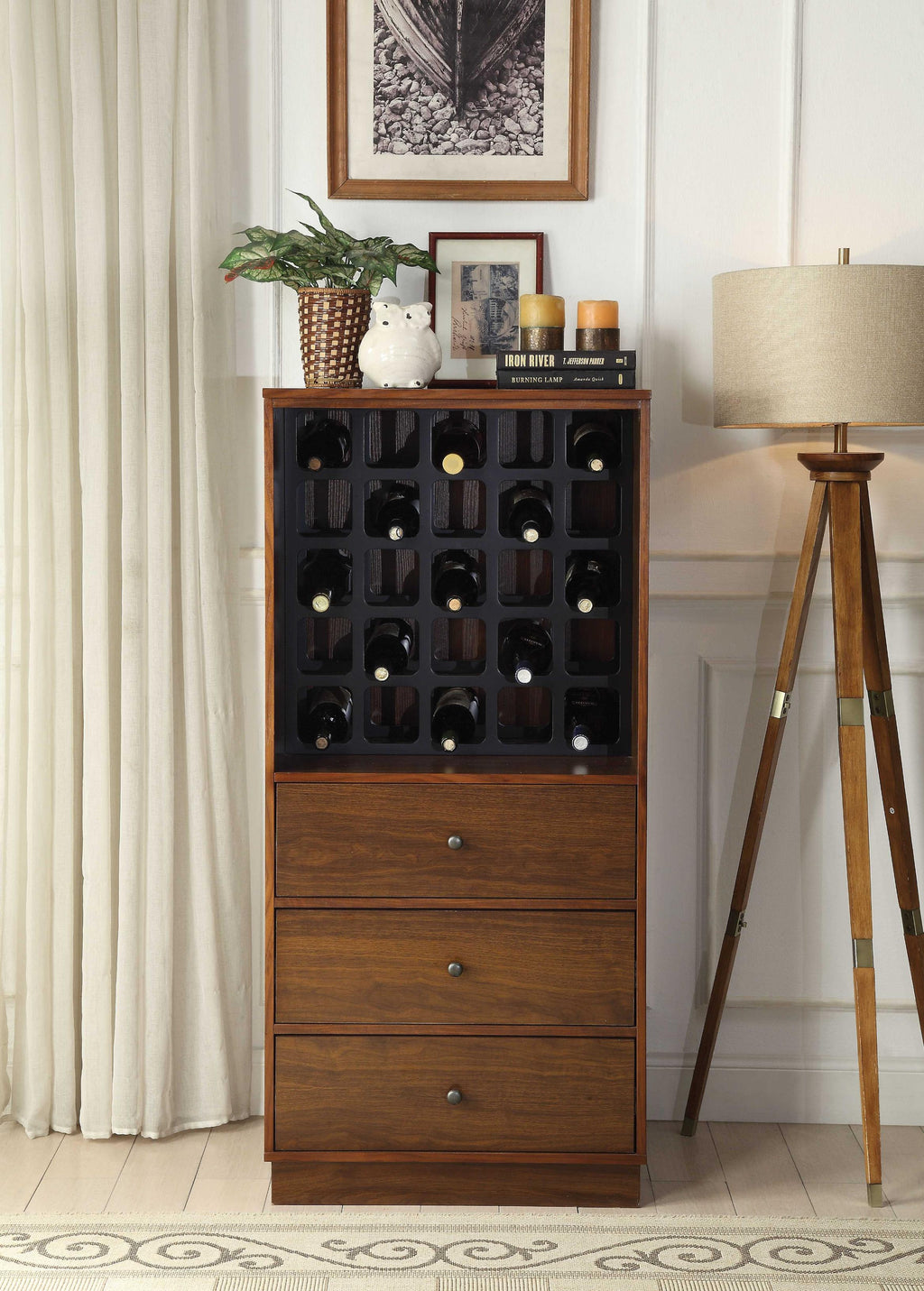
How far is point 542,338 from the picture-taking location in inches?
91.0

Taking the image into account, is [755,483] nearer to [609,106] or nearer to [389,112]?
[609,106]

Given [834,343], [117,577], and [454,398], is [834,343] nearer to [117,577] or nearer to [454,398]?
[454,398]

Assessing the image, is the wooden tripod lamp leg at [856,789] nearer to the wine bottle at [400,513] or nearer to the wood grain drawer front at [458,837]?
the wood grain drawer front at [458,837]

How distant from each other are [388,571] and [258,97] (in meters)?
1.08

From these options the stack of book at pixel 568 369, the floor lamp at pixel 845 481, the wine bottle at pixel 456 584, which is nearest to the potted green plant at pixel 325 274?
the stack of book at pixel 568 369

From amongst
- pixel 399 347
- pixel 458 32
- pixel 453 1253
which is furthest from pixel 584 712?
pixel 458 32

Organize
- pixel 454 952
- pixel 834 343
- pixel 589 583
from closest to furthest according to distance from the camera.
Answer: pixel 834 343
pixel 454 952
pixel 589 583

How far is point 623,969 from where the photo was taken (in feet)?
7.51

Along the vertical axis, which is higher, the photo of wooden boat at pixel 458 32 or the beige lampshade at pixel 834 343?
the photo of wooden boat at pixel 458 32

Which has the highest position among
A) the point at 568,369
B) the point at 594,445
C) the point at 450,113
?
the point at 450,113

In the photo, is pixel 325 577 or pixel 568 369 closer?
pixel 568 369

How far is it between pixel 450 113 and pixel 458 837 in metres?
1.57

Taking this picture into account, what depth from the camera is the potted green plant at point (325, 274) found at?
233 centimetres

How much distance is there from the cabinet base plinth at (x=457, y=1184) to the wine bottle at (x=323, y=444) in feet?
4.62
